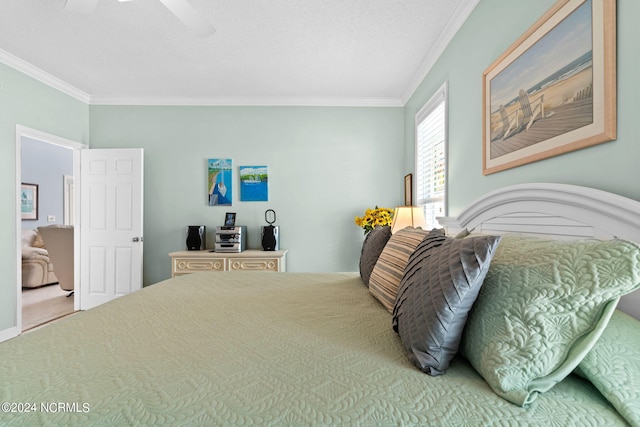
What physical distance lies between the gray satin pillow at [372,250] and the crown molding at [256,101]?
2.27m

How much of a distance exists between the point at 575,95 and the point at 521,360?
1028mm

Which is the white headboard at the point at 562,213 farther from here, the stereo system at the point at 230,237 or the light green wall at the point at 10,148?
the light green wall at the point at 10,148

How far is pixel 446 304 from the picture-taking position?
0.88m

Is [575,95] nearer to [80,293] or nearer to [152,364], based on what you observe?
[152,364]

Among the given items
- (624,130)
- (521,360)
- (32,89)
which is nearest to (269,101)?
(32,89)

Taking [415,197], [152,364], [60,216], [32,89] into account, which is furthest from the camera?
[60,216]

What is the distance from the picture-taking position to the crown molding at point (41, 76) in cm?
293

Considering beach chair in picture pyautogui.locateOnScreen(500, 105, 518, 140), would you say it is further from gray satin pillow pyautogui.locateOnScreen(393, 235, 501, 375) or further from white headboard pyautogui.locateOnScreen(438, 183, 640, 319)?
gray satin pillow pyautogui.locateOnScreen(393, 235, 501, 375)

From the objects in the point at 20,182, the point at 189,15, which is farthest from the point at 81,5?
the point at 20,182

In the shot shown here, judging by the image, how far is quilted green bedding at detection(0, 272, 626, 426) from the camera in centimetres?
70

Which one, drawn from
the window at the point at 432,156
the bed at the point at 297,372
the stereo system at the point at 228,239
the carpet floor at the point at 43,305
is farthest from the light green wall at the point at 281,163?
the bed at the point at 297,372

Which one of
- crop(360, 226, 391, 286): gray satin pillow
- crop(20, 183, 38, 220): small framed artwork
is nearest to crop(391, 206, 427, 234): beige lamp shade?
crop(360, 226, 391, 286): gray satin pillow

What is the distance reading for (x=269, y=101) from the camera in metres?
3.94

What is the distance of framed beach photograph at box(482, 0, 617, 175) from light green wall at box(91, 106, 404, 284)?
2.13 metres
